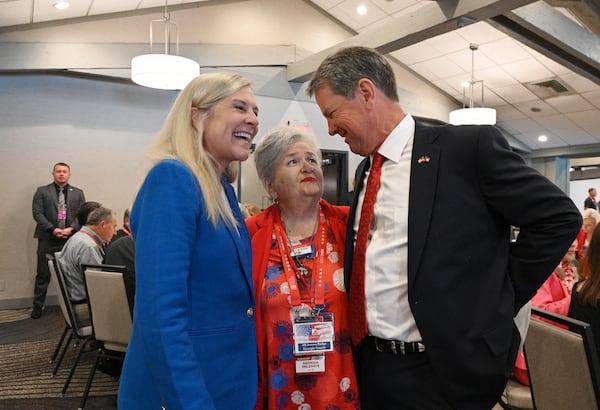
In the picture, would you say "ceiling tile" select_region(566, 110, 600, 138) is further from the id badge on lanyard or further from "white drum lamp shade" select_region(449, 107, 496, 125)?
the id badge on lanyard

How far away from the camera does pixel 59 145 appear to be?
678 cm

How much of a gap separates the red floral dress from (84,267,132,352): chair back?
1615mm

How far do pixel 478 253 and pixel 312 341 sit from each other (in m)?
0.63

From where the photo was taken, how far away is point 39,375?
12.7ft

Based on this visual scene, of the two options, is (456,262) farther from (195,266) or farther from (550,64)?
(550,64)

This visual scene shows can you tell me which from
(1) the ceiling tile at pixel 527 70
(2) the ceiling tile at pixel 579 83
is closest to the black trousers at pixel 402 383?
(1) the ceiling tile at pixel 527 70

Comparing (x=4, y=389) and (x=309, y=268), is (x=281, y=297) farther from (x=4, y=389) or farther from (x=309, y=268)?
(x=4, y=389)

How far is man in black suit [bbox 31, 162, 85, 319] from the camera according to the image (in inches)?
244

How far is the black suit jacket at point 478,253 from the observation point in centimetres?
122

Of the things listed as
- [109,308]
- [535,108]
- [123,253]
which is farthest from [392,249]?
[535,108]

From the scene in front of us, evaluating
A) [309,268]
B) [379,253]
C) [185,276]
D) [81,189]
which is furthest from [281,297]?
[81,189]

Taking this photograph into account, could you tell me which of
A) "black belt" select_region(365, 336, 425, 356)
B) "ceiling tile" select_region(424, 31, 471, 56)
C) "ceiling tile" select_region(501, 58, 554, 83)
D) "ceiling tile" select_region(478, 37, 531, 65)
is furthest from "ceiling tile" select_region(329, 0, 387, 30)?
"black belt" select_region(365, 336, 425, 356)

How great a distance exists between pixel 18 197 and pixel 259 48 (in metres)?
4.19

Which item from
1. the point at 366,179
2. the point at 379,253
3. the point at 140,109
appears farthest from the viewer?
the point at 140,109
